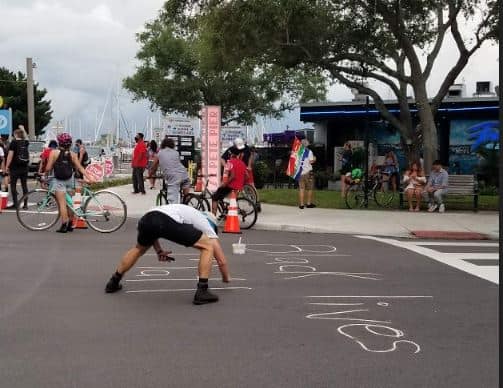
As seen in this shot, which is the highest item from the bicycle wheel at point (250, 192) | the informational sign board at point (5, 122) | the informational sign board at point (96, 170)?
the informational sign board at point (5, 122)

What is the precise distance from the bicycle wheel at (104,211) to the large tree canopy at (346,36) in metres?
5.81

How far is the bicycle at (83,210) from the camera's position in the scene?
11.8 meters

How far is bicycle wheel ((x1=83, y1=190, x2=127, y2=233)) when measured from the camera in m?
11.8

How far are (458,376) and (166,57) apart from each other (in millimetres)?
38702

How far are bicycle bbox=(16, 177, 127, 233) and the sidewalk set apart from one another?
3.08 meters

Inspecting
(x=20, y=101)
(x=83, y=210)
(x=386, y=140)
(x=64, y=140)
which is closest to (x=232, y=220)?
(x=83, y=210)

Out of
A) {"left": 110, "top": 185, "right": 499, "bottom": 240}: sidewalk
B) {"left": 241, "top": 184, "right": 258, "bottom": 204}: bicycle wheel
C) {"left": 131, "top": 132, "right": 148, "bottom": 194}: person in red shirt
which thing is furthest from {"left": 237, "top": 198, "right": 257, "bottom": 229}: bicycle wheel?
{"left": 131, "top": 132, "right": 148, "bottom": 194}: person in red shirt

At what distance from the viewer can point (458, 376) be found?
15.1 feet

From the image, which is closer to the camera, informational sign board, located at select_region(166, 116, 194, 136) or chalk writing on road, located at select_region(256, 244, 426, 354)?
chalk writing on road, located at select_region(256, 244, 426, 354)

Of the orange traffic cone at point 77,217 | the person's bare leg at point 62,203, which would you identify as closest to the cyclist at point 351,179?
the orange traffic cone at point 77,217

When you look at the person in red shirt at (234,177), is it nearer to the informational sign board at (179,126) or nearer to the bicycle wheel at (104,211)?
the bicycle wheel at (104,211)

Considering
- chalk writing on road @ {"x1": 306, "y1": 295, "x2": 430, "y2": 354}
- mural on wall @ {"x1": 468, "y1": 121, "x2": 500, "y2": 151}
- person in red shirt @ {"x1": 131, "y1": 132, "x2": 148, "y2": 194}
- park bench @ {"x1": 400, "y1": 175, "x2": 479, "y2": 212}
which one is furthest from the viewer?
mural on wall @ {"x1": 468, "y1": 121, "x2": 500, "y2": 151}

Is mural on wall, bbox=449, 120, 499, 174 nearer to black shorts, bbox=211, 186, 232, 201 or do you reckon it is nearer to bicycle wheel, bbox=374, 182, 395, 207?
bicycle wheel, bbox=374, 182, 395, 207

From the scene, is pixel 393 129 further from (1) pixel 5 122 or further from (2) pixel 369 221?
(1) pixel 5 122
